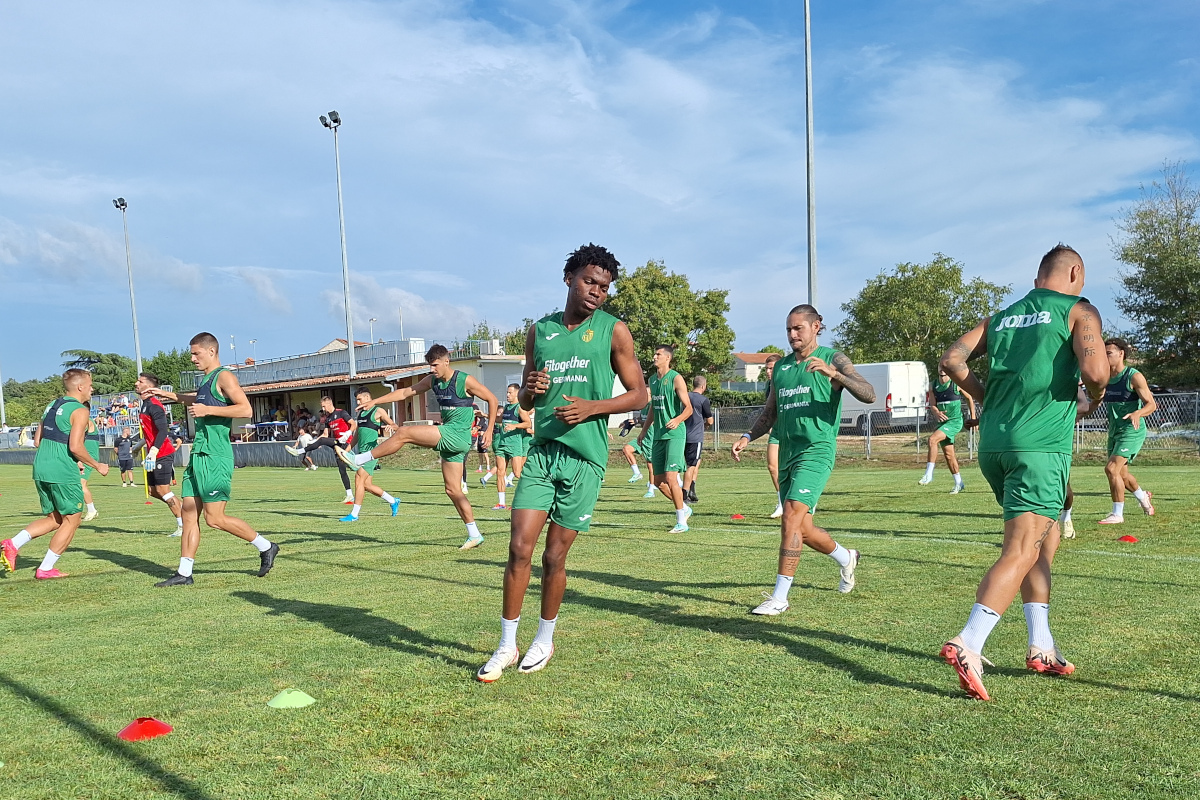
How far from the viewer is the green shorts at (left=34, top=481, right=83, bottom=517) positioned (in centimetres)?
905

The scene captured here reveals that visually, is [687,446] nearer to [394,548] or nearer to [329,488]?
[394,548]

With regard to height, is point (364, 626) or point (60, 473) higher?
point (60, 473)

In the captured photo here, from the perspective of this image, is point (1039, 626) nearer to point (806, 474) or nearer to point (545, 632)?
point (806, 474)

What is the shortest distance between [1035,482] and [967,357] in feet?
2.36

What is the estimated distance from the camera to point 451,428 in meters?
10.1

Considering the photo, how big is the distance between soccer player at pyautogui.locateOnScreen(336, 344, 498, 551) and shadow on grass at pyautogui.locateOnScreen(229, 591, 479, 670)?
2.82 meters

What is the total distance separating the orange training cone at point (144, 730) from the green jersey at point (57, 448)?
19.6 feet

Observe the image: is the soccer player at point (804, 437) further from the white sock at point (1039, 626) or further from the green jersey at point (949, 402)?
the green jersey at point (949, 402)

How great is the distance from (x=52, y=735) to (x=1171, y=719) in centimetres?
492

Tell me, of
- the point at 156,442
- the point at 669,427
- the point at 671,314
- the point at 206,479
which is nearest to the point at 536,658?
the point at 206,479

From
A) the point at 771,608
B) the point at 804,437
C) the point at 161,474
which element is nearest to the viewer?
the point at 771,608

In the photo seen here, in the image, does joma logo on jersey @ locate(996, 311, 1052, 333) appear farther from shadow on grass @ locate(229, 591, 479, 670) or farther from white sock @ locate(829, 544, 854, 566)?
shadow on grass @ locate(229, 591, 479, 670)

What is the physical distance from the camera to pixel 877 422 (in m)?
40.8

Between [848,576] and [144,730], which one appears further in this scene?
[848,576]
